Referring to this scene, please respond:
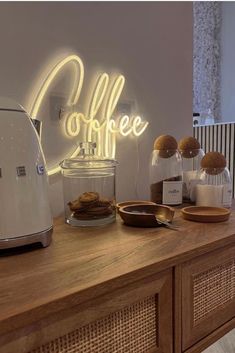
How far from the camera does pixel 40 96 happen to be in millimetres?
979

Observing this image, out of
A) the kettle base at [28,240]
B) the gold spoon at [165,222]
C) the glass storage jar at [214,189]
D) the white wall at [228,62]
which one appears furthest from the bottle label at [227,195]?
the white wall at [228,62]

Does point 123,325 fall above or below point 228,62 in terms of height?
below

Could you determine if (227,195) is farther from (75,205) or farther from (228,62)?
(228,62)

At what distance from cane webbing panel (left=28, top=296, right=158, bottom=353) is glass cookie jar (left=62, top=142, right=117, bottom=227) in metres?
0.34

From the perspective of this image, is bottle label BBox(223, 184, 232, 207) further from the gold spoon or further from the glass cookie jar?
the glass cookie jar

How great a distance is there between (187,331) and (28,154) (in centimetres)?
52

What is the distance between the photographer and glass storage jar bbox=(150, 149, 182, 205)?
1134 mm

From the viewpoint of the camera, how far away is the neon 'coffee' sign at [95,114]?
1006 mm

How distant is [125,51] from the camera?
4.00ft

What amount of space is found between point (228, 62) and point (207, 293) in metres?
3.21

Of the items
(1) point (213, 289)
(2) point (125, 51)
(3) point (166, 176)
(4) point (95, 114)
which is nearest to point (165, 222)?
(1) point (213, 289)

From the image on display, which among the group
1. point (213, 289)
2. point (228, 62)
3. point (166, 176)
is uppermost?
point (228, 62)

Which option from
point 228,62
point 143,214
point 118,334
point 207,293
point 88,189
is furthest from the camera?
point 228,62

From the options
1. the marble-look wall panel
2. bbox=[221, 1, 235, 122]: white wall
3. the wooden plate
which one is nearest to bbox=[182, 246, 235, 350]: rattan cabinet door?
the wooden plate
